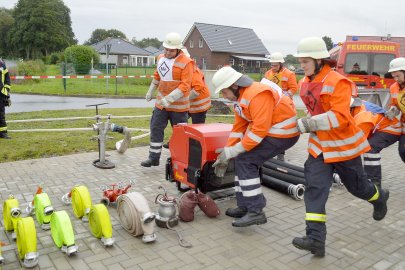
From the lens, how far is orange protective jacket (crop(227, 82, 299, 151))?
3930mm

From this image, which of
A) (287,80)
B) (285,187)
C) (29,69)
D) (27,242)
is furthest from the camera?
(29,69)

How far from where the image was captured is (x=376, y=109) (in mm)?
5633

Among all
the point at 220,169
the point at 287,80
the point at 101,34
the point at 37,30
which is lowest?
the point at 220,169

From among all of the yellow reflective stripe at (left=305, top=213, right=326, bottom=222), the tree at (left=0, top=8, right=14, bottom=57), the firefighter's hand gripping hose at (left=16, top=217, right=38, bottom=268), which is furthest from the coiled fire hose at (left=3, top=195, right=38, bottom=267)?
the tree at (left=0, top=8, right=14, bottom=57)

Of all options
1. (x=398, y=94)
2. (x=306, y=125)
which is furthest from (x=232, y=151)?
(x=398, y=94)

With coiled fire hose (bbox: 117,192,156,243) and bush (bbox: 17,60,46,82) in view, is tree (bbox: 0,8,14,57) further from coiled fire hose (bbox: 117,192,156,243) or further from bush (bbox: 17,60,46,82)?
coiled fire hose (bbox: 117,192,156,243)

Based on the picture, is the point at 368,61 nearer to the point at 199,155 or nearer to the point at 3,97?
the point at 199,155

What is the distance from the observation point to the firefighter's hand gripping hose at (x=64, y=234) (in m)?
3.47

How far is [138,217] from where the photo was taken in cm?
381

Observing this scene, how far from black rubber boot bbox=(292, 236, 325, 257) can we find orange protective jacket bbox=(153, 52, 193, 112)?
10.4 feet

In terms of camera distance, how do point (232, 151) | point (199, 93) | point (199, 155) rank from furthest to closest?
point (199, 93)
point (199, 155)
point (232, 151)

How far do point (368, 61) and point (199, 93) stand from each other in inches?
283

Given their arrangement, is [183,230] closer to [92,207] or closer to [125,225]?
[125,225]

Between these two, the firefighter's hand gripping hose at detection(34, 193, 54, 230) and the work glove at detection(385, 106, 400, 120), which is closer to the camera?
the firefighter's hand gripping hose at detection(34, 193, 54, 230)
